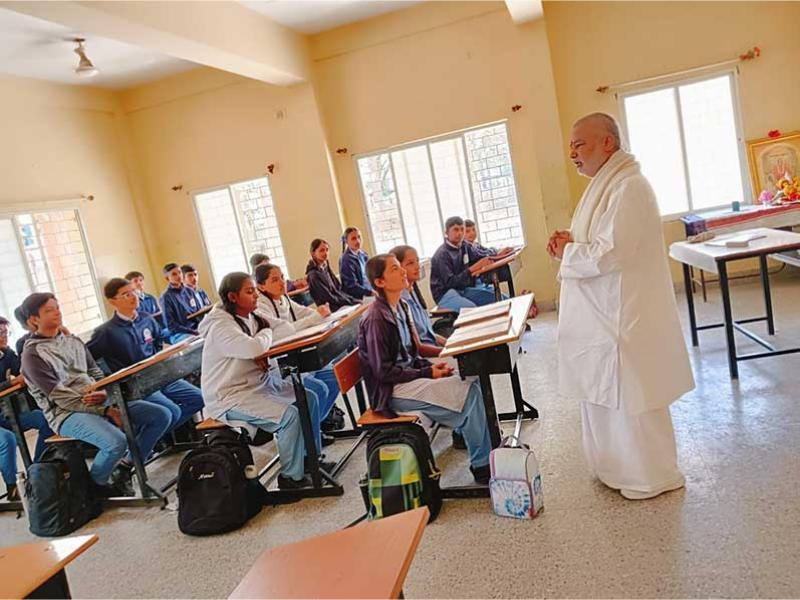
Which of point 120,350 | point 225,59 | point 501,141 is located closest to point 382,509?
point 120,350

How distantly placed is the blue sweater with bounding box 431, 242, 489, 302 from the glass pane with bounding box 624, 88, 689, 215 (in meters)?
2.51

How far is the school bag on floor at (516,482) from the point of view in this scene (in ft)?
7.61

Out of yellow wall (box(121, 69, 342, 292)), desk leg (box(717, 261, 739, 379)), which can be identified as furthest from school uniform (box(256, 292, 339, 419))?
yellow wall (box(121, 69, 342, 292))

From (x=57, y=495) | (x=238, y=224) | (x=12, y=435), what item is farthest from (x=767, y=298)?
(x=238, y=224)

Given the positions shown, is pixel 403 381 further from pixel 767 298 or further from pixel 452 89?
pixel 452 89

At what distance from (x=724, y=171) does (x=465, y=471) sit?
496cm

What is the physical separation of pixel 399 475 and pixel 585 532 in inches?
29.3

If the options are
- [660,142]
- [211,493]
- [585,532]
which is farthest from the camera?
[660,142]

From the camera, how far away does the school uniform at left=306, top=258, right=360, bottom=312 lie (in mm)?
5312

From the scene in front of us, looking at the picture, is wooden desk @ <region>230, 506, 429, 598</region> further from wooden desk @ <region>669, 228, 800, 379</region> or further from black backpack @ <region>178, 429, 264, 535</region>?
wooden desk @ <region>669, 228, 800, 379</region>

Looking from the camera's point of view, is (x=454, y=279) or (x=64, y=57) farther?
(x=64, y=57)

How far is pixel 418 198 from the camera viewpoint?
266 inches

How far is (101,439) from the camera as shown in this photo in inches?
121

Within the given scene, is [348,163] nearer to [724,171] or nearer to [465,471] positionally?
[724,171]
